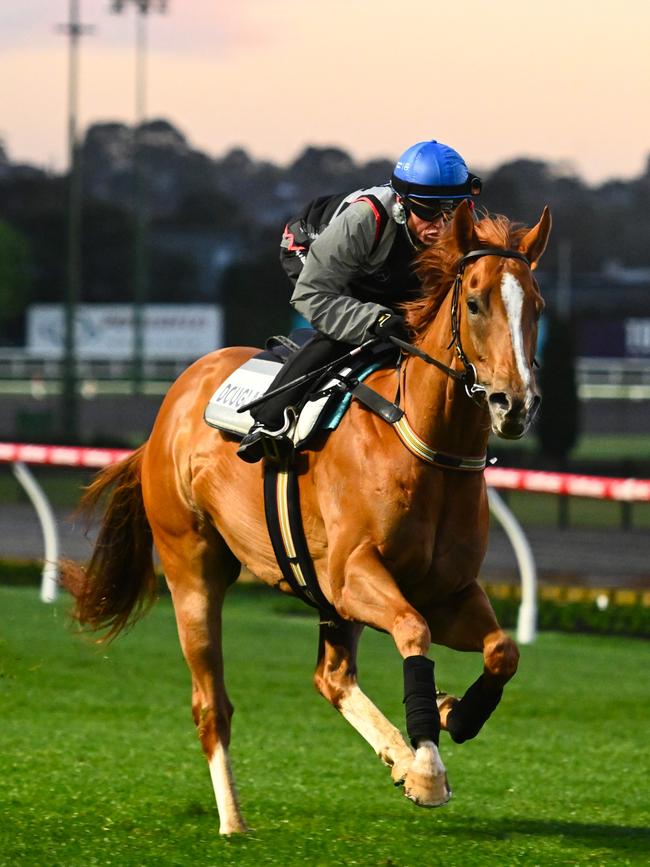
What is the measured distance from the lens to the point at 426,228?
489 centimetres

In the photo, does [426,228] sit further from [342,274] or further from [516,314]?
[516,314]

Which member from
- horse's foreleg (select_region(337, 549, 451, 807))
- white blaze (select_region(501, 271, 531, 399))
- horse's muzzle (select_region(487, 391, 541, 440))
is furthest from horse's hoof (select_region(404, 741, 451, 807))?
white blaze (select_region(501, 271, 531, 399))

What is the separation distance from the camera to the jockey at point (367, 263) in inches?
190

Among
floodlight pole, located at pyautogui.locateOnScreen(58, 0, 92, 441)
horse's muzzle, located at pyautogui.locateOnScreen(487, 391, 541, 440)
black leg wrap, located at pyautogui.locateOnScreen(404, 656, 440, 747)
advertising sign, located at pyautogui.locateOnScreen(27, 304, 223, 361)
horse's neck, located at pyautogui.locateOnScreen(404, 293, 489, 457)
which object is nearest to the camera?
horse's muzzle, located at pyautogui.locateOnScreen(487, 391, 541, 440)

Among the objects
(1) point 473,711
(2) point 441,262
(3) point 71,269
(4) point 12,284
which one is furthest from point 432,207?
(4) point 12,284

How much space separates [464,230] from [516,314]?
0.38 m

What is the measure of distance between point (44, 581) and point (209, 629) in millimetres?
5746

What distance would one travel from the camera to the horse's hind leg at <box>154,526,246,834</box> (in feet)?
17.3

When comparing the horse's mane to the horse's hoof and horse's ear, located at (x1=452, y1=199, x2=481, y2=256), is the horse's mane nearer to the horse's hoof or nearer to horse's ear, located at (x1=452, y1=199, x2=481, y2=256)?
horse's ear, located at (x1=452, y1=199, x2=481, y2=256)

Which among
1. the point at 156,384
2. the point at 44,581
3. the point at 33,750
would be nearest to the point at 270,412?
the point at 33,750

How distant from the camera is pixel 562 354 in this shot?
96.0ft

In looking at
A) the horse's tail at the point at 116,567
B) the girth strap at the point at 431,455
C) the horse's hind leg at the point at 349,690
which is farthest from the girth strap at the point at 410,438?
the horse's tail at the point at 116,567

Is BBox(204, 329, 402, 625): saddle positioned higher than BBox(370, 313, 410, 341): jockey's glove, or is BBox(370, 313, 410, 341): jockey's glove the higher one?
BBox(370, 313, 410, 341): jockey's glove

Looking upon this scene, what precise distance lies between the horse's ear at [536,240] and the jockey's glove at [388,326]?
1.57 ft
